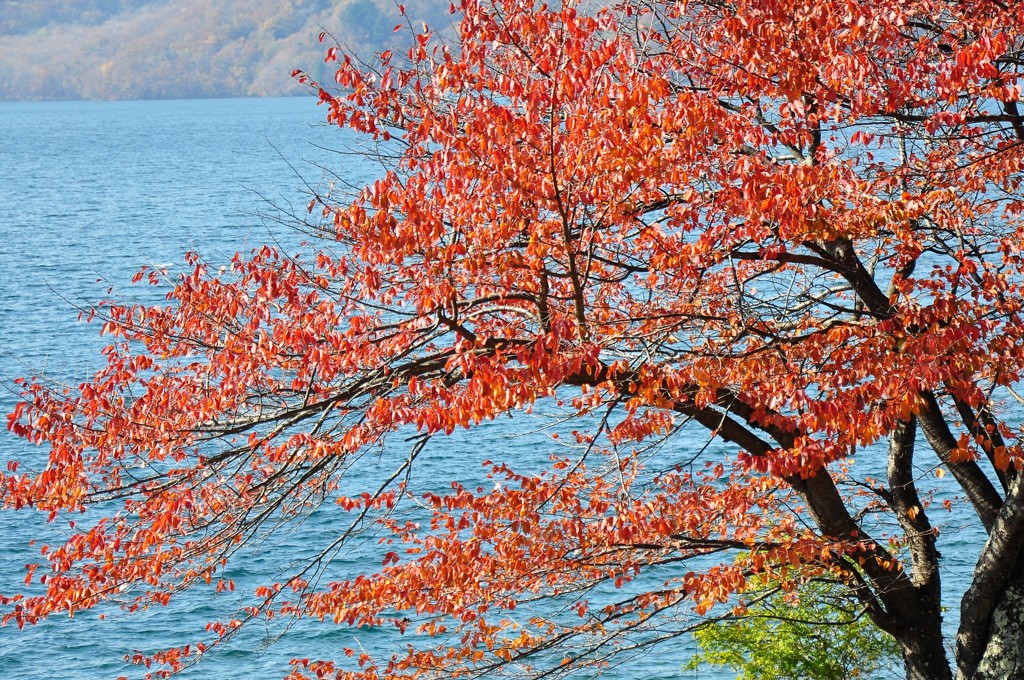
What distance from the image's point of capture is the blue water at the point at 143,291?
24.8 meters

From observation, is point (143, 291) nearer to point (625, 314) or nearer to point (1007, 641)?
point (625, 314)

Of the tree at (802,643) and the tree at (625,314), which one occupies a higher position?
the tree at (625,314)

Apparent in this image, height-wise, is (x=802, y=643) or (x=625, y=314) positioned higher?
(x=625, y=314)

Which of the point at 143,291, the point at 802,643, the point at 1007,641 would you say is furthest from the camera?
the point at 143,291

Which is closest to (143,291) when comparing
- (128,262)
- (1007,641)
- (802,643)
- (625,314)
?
(128,262)

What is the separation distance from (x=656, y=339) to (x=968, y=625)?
5.45m

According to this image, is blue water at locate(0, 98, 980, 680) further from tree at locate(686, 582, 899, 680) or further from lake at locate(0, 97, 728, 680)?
tree at locate(686, 582, 899, 680)

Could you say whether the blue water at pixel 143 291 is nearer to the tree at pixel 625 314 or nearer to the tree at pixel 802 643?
the tree at pixel 625 314

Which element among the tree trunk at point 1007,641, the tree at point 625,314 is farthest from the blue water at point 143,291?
the tree trunk at point 1007,641

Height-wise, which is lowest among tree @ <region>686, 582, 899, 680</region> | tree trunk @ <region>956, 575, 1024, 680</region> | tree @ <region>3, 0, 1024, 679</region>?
tree @ <region>686, 582, 899, 680</region>

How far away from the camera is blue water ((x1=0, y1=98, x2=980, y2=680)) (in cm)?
2483

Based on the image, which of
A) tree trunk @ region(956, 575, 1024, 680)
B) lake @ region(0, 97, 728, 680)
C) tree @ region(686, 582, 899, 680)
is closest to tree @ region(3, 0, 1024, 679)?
tree trunk @ region(956, 575, 1024, 680)

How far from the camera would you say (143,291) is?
51719mm

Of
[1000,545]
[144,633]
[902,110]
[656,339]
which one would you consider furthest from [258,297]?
[144,633]
